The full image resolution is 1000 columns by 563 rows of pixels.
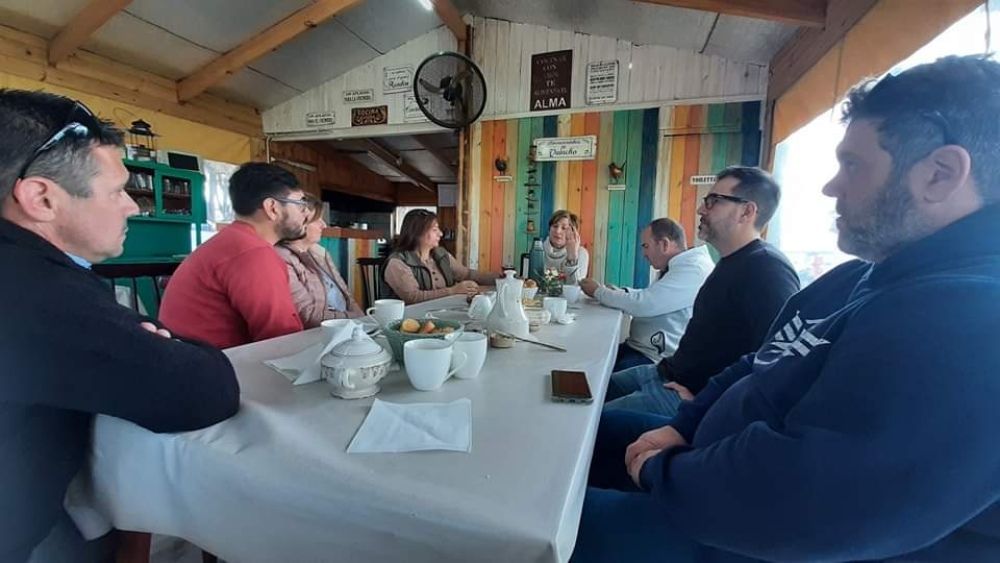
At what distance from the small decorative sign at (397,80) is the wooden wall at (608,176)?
84cm

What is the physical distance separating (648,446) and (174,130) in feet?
16.3

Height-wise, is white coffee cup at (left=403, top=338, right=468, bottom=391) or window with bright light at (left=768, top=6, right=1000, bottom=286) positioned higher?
window with bright light at (left=768, top=6, right=1000, bottom=286)

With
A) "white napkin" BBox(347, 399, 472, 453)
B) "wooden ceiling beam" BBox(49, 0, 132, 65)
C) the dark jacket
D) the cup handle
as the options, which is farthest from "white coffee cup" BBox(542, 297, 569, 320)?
"wooden ceiling beam" BBox(49, 0, 132, 65)

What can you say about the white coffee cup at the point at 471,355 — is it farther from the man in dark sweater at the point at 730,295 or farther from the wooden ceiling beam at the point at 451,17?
the wooden ceiling beam at the point at 451,17

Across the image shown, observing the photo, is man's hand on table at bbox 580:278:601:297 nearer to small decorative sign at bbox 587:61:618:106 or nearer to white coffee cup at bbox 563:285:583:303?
white coffee cup at bbox 563:285:583:303

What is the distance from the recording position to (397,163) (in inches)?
272

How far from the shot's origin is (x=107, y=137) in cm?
80

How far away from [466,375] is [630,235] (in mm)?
2930

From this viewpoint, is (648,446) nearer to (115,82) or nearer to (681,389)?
(681,389)

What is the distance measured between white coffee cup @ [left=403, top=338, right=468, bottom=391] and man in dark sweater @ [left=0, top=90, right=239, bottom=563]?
303 mm

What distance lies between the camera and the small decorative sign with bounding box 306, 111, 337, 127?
4359mm

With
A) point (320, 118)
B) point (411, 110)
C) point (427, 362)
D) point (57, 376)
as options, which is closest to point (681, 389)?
point (427, 362)

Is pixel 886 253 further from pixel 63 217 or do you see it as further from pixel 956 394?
pixel 63 217

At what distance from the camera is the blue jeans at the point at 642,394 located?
1.45 metres
